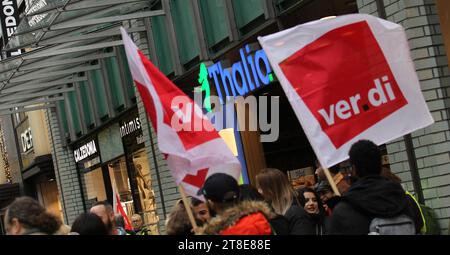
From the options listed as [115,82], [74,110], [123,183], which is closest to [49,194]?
[74,110]

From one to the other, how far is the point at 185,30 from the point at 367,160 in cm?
1136

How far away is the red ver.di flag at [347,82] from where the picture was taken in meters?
6.79

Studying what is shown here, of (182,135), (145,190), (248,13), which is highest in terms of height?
(248,13)

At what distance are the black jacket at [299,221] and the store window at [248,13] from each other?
649 cm

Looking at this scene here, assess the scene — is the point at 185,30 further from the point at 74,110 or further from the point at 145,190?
the point at 74,110

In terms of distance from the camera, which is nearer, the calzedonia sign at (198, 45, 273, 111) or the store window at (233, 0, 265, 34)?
the calzedonia sign at (198, 45, 273, 111)

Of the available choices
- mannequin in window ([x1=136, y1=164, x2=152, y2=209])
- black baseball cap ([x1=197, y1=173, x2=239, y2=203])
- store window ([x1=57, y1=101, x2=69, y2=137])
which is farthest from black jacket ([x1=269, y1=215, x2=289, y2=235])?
store window ([x1=57, y1=101, x2=69, y2=137])

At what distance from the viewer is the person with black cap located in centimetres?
526

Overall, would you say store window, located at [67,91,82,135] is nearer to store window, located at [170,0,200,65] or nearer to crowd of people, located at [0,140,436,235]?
store window, located at [170,0,200,65]

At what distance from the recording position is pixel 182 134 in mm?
7652

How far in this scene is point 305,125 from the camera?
6.83 m

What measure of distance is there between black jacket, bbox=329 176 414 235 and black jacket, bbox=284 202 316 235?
1437mm

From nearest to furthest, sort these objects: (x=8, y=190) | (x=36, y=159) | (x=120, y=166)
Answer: (x=120, y=166), (x=36, y=159), (x=8, y=190)
